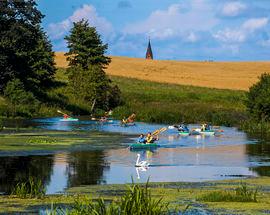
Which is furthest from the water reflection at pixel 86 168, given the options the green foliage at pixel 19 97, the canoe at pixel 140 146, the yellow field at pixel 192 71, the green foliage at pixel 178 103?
the yellow field at pixel 192 71

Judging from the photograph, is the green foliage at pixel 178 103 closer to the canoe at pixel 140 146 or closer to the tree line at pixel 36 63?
the tree line at pixel 36 63

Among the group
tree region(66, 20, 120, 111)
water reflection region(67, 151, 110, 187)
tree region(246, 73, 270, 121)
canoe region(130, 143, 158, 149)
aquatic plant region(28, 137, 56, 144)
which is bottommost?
water reflection region(67, 151, 110, 187)

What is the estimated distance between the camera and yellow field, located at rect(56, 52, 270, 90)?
426 ft

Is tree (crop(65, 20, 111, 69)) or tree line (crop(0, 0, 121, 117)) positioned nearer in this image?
tree line (crop(0, 0, 121, 117))

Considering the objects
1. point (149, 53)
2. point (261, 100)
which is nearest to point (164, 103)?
point (261, 100)

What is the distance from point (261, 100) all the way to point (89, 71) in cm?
3605

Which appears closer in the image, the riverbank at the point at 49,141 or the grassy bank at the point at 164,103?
the riverbank at the point at 49,141

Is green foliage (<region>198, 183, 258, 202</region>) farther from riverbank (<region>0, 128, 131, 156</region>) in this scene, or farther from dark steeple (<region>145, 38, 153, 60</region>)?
dark steeple (<region>145, 38, 153, 60</region>)

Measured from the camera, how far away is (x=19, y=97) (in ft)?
267

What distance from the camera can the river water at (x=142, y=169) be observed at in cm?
3033

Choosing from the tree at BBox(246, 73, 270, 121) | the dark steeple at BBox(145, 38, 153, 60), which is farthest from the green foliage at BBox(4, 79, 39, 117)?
the dark steeple at BBox(145, 38, 153, 60)

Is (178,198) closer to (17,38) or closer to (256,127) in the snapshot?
(256,127)

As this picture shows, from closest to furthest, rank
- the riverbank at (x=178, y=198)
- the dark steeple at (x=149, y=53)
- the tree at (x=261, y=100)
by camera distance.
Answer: the riverbank at (x=178, y=198), the tree at (x=261, y=100), the dark steeple at (x=149, y=53)

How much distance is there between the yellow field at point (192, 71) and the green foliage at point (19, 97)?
47.5 metres
